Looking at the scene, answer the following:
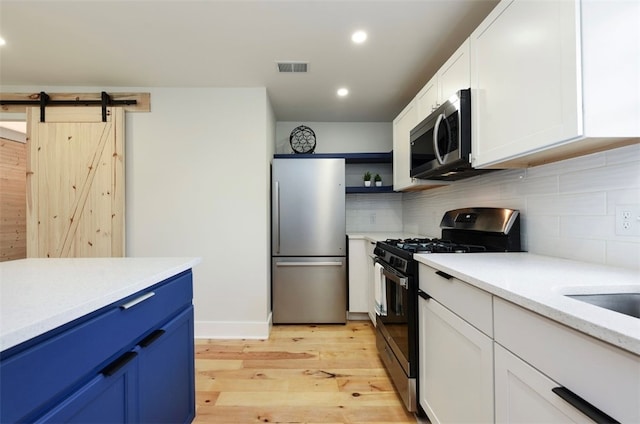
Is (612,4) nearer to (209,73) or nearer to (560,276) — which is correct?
(560,276)

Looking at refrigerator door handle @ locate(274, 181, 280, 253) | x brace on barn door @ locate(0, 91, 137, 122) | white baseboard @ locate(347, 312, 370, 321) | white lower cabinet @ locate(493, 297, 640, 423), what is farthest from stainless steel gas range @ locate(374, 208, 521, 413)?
x brace on barn door @ locate(0, 91, 137, 122)

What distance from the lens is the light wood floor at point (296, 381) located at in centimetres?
168

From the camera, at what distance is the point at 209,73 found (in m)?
2.49

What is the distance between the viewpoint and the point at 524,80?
121cm

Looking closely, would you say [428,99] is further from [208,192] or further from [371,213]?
[208,192]

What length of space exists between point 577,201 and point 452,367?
→ 3.12 feet

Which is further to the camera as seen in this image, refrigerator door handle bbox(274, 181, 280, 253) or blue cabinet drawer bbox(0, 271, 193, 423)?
refrigerator door handle bbox(274, 181, 280, 253)

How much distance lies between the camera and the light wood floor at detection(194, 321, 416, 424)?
1.68 metres

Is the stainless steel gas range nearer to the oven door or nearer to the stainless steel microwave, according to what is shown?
the oven door

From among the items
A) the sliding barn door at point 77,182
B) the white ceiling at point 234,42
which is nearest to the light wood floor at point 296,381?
the sliding barn door at point 77,182

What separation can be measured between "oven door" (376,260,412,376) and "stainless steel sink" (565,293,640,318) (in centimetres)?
82

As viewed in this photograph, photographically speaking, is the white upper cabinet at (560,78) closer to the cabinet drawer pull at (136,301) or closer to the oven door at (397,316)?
the oven door at (397,316)

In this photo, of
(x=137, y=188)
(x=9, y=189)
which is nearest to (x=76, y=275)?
(x=137, y=188)

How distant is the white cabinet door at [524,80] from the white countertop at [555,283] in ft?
1.62
